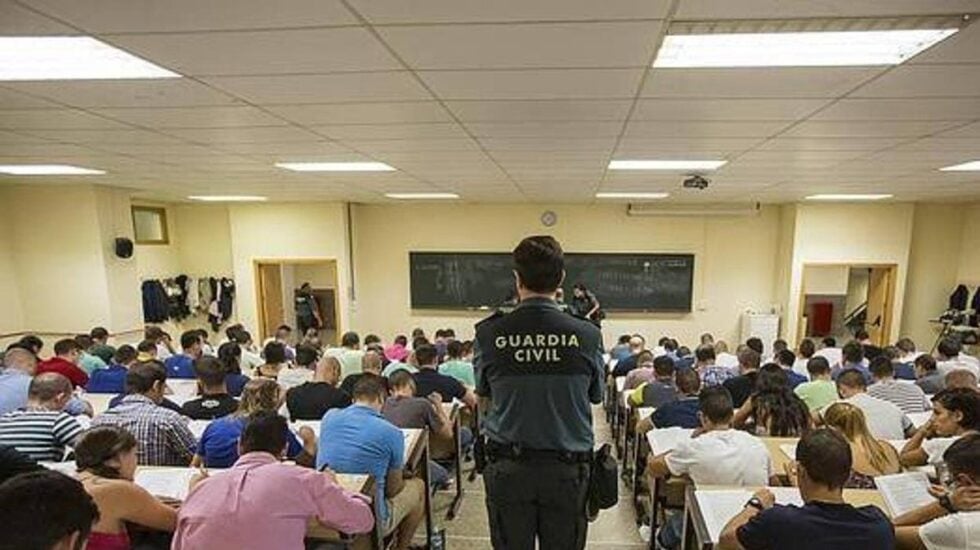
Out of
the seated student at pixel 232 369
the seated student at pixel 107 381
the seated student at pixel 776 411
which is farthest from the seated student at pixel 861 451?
the seated student at pixel 107 381

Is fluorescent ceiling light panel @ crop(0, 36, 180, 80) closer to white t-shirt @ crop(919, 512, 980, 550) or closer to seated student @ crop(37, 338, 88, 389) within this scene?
seated student @ crop(37, 338, 88, 389)

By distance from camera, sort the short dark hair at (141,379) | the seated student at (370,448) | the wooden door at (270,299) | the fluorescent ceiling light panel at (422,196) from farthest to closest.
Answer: the wooden door at (270,299), the fluorescent ceiling light panel at (422,196), the short dark hair at (141,379), the seated student at (370,448)

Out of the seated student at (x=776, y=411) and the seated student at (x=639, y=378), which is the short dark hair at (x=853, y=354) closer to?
the seated student at (x=639, y=378)

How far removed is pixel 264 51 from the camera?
5.99 ft

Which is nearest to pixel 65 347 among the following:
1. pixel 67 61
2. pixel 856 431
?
pixel 67 61

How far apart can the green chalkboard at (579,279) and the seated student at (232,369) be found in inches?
164

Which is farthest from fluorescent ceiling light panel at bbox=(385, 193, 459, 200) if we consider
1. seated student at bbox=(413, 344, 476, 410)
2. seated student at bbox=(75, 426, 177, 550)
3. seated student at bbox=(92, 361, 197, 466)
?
seated student at bbox=(75, 426, 177, 550)

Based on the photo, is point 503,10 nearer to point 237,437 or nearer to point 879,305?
point 237,437

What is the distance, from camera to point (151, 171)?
4.93 m

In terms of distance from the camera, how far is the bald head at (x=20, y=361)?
13.0ft

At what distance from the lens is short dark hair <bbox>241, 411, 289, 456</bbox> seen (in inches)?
79.1

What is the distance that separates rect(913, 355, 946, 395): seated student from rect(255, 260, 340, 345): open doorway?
7449 mm

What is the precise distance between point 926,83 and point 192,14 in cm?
282

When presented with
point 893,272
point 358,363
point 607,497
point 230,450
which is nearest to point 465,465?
point 358,363
